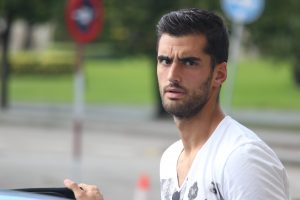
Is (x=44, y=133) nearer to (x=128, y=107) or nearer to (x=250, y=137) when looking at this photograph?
(x=128, y=107)

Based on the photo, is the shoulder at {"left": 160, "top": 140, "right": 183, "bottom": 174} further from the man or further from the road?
the road

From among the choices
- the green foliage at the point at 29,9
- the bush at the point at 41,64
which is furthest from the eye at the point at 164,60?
the bush at the point at 41,64

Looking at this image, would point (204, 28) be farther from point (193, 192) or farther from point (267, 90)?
point (267, 90)

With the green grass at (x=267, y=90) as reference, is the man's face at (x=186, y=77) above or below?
above

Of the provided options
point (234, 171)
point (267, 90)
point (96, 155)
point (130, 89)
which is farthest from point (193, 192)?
point (267, 90)

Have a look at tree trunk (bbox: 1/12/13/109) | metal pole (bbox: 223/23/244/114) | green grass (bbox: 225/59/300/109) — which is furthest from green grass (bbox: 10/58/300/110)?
tree trunk (bbox: 1/12/13/109)

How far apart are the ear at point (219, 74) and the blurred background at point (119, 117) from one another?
7.20m

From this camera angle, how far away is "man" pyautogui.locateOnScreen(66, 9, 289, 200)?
96.7 inches

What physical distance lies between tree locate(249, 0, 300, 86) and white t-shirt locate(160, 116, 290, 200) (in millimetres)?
20836

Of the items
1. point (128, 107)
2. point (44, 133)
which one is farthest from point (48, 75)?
point (44, 133)

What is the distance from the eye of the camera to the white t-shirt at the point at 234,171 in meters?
2.44

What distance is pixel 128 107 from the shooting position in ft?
103

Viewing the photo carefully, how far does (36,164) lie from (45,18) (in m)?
12.9

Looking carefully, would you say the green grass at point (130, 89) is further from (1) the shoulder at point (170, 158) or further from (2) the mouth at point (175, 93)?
(2) the mouth at point (175, 93)
